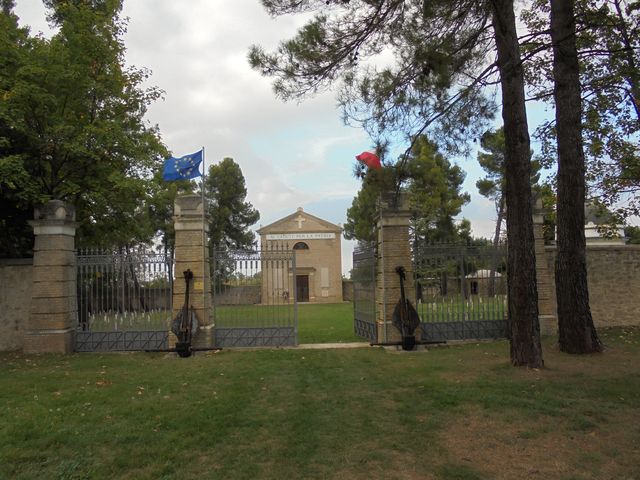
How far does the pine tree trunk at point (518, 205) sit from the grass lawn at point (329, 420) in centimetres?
58

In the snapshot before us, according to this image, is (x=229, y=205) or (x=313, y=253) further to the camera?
(x=229, y=205)

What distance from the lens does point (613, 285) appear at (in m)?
13.1

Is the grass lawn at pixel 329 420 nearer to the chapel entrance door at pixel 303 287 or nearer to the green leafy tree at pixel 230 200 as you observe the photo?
the chapel entrance door at pixel 303 287

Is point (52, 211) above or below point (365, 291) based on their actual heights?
above

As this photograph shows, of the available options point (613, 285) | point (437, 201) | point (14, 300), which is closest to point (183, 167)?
point (14, 300)

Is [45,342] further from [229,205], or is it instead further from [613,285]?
[229,205]

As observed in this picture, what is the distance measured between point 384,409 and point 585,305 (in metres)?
5.08

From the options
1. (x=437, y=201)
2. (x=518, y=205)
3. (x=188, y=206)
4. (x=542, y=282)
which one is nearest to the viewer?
(x=518, y=205)

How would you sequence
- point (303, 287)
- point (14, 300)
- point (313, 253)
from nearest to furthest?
point (14, 300) < point (303, 287) < point (313, 253)

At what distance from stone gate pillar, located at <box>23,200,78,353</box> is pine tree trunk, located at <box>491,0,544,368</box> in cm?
869

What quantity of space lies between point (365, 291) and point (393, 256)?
65.1 inches

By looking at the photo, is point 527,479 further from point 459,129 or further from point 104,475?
point 459,129

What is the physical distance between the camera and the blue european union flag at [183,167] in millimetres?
10672

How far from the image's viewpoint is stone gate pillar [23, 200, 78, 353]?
10.5 metres
